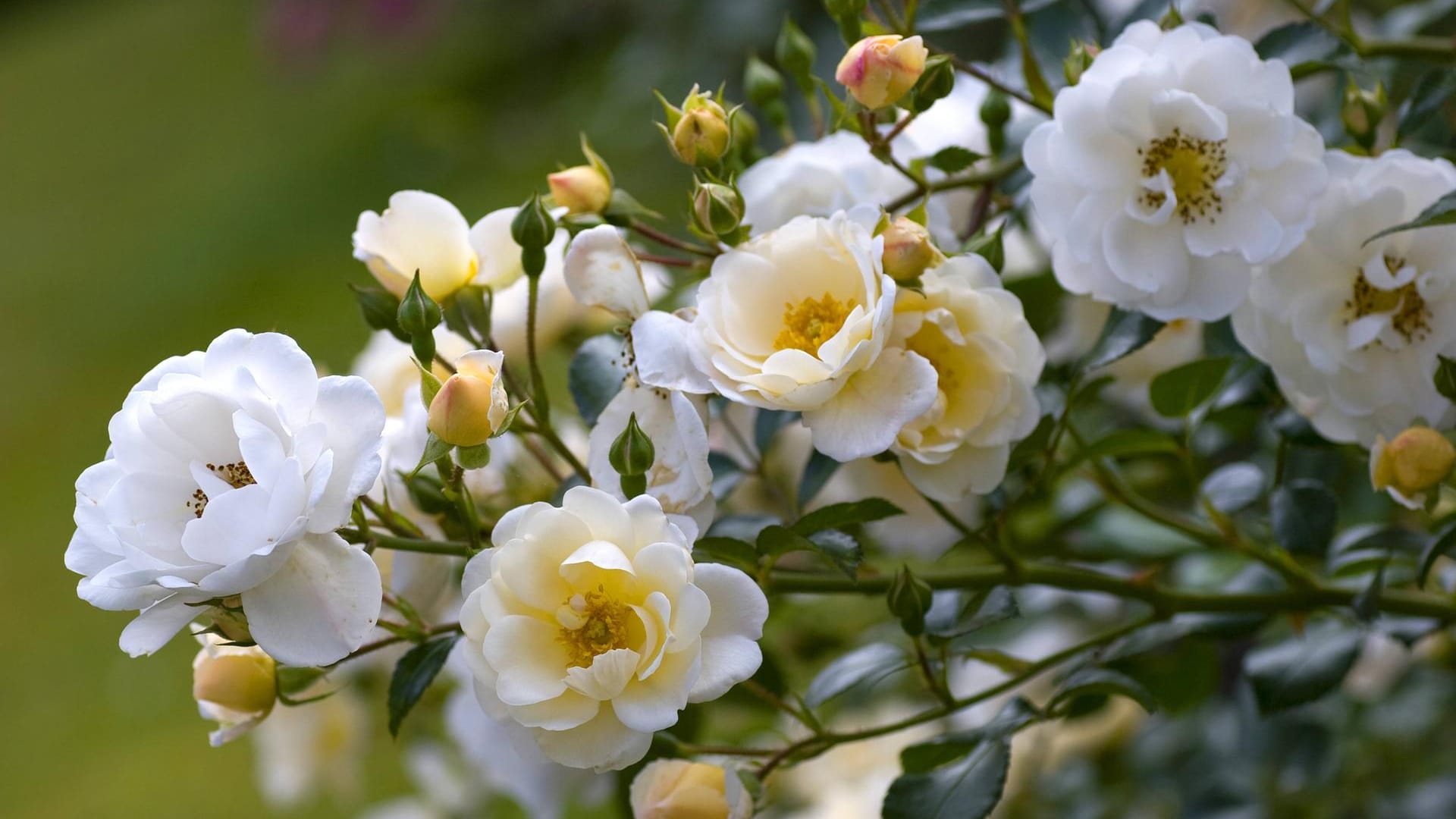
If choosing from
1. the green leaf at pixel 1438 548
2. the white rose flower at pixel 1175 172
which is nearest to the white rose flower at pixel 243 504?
the white rose flower at pixel 1175 172

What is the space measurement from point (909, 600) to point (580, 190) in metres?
0.16

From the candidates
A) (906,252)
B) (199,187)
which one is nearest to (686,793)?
(906,252)

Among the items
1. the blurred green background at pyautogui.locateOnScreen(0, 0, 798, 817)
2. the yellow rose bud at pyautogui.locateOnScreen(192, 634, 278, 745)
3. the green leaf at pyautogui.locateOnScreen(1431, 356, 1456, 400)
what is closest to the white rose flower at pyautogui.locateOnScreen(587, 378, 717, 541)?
the yellow rose bud at pyautogui.locateOnScreen(192, 634, 278, 745)

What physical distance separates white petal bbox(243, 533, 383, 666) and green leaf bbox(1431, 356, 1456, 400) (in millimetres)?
314

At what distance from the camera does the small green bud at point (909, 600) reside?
384 mm

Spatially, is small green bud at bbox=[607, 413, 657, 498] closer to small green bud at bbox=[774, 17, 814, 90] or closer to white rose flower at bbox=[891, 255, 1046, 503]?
white rose flower at bbox=[891, 255, 1046, 503]

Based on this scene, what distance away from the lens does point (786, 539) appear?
1.20 feet

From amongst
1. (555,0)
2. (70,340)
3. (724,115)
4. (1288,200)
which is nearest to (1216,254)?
(1288,200)

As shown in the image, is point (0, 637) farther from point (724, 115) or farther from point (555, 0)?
point (724, 115)

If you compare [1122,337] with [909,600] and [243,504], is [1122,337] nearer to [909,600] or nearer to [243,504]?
[909,600]

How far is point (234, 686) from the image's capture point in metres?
0.38

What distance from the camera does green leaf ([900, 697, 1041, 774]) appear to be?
1.44 feet

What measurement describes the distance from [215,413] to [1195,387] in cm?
32

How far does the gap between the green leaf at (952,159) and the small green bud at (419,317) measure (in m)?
0.17
